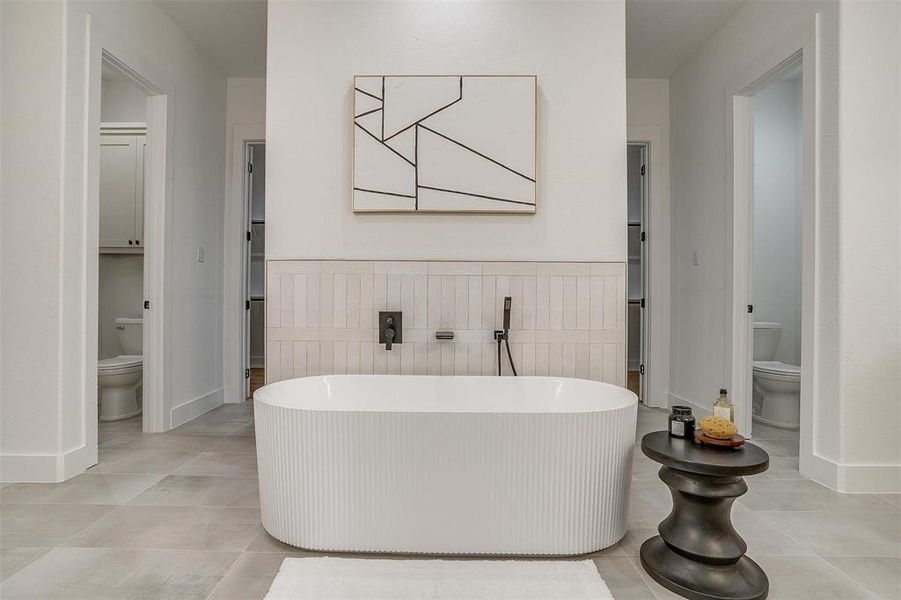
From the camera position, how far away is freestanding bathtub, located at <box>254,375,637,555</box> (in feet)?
6.03

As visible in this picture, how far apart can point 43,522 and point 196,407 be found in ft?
6.18

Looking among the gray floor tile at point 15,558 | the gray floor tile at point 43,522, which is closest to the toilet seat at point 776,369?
the gray floor tile at point 43,522

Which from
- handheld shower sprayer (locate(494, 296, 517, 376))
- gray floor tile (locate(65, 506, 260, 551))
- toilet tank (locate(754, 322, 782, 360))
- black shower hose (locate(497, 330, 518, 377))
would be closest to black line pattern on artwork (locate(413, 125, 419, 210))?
handheld shower sprayer (locate(494, 296, 517, 376))

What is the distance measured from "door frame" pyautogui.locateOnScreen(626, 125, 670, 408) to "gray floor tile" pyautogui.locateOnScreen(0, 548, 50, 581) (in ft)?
13.3

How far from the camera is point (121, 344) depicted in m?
4.19

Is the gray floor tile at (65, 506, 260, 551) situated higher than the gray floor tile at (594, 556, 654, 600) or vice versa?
the gray floor tile at (65, 506, 260, 551)

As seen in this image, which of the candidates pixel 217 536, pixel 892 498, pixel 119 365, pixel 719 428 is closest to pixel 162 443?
pixel 119 365

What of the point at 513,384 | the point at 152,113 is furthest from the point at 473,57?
the point at 152,113

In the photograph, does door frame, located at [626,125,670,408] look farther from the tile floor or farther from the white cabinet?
the white cabinet

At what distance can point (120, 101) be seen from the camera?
4504mm

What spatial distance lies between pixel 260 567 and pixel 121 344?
3.14m

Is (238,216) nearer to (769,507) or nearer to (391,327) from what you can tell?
(391,327)

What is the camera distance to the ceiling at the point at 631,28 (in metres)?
3.38

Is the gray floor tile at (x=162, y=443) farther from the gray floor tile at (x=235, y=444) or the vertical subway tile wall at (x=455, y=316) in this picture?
the vertical subway tile wall at (x=455, y=316)
